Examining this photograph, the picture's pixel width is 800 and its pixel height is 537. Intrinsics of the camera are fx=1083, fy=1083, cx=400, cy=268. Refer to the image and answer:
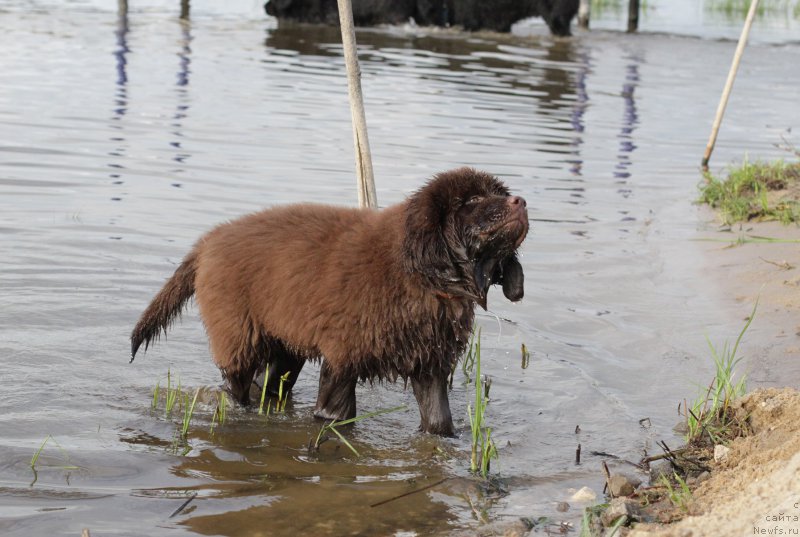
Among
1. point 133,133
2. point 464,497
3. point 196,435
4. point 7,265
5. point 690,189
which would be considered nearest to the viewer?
point 464,497

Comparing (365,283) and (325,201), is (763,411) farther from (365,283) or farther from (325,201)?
(325,201)

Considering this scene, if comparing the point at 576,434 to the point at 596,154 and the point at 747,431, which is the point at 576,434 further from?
the point at 596,154

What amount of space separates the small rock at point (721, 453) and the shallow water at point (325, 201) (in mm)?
492

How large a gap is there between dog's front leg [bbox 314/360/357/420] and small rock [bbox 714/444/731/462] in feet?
5.24

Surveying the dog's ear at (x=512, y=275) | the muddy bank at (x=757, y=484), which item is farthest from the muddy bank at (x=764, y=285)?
the dog's ear at (x=512, y=275)

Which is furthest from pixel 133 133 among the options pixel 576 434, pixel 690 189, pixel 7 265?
pixel 576 434

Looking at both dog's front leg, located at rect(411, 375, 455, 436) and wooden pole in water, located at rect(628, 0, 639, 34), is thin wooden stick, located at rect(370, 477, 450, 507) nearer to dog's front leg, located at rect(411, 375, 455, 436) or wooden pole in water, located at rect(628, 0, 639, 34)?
dog's front leg, located at rect(411, 375, 455, 436)

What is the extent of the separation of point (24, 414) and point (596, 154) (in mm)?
8637

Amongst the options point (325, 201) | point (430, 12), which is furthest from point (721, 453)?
point (430, 12)

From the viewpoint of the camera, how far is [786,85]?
728 inches

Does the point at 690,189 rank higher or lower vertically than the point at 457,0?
lower

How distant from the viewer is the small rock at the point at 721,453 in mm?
4277

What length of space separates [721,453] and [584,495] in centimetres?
60

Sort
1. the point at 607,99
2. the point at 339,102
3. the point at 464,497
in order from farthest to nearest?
the point at 607,99 < the point at 339,102 < the point at 464,497
